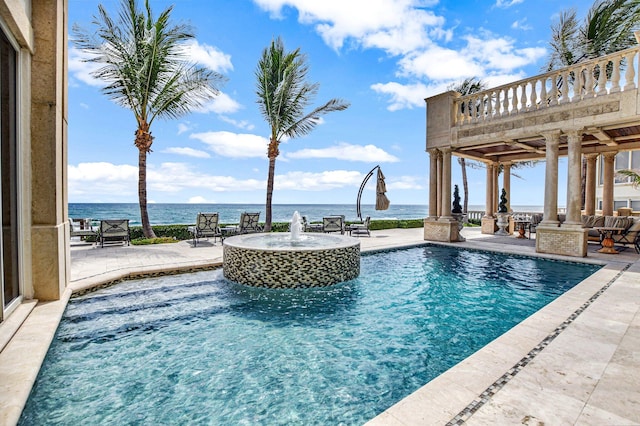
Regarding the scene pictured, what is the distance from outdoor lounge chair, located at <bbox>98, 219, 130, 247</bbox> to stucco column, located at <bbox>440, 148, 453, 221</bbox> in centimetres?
1234

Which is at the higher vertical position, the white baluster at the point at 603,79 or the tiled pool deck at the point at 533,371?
the white baluster at the point at 603,79

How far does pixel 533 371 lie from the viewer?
2736 millimetres

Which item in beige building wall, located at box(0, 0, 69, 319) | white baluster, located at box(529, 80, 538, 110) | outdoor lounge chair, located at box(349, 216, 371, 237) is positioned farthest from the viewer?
outdoor lounge chair, located at box(349, 216, 371, 237)

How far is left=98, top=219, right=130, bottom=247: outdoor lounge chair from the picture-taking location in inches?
406

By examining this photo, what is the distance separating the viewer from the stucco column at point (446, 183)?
13.0 m

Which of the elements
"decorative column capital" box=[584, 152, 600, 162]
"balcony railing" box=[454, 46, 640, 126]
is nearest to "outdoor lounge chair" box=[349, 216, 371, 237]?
"balcony railing" box=[454, 46, 640, 126]

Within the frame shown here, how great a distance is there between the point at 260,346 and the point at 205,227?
8.54 metres

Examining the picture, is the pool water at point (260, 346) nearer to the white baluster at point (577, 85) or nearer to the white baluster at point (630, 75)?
the white baluster at point (630, 75)

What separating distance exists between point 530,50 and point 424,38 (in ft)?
23.8

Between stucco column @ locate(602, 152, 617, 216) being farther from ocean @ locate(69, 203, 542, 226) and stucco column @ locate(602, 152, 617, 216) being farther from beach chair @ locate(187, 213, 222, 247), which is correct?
ocean @ locate(69, 203, 542, 226)

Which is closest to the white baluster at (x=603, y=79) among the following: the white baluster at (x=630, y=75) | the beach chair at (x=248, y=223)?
the white baluster at (x=630, y=75)

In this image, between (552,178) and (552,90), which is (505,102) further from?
(552,178)

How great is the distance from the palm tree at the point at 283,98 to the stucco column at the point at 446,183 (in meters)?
5.57

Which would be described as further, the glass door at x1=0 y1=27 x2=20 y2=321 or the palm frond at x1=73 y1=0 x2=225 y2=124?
the palm frond at x1=73 y1=0 x2=225 y2=124
